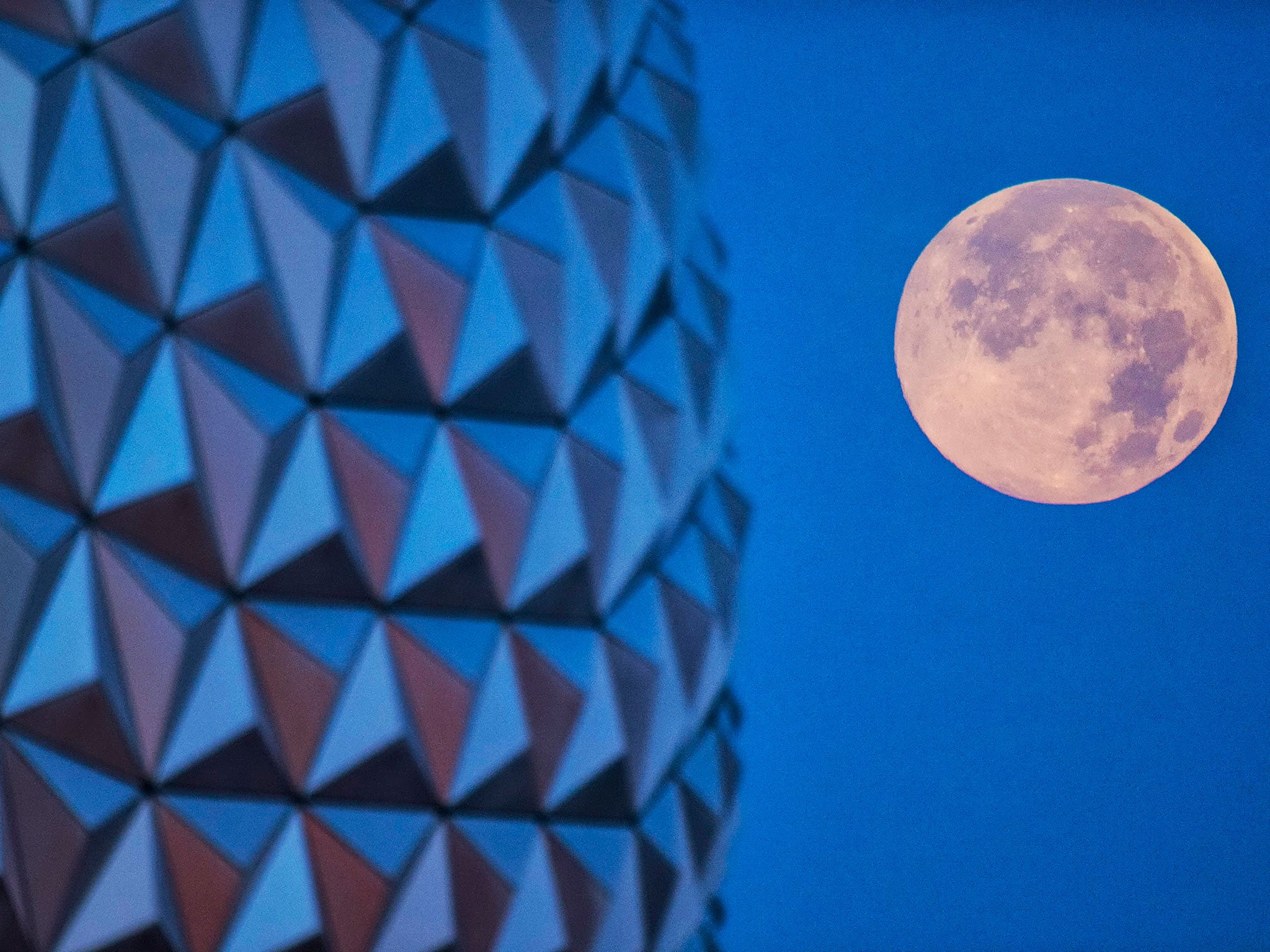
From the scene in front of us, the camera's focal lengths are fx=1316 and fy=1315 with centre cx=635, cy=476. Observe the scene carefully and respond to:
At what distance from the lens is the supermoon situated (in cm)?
448

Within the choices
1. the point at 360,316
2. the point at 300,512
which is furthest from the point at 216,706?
the point at 360,316

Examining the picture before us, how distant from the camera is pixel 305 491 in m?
1.83

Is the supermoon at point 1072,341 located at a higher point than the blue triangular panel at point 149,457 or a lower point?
higher

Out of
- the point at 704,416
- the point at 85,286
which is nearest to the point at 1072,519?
the point at 704,416

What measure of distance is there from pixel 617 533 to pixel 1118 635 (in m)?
3.91

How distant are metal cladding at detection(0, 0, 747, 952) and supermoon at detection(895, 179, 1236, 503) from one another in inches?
112

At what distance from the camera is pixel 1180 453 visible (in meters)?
4.73

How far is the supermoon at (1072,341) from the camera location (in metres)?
4.48

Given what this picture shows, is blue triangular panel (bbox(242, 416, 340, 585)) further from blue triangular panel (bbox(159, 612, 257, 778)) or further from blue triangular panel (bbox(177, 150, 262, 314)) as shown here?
blue triangular panel (bbox(177, 150, 262, 314))

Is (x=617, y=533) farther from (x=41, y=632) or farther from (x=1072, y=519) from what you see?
(x=1072, y=519)

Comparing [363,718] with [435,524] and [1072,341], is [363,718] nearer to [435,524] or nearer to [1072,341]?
[435,524]

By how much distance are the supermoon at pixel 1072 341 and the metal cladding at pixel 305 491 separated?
112 inches

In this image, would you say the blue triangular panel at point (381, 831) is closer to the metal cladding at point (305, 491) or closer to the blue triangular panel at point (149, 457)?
the metal cladding at point (305, 491)

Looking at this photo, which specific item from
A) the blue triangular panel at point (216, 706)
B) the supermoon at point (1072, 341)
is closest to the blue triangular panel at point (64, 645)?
the blue triangular panel at point (216, 706)
